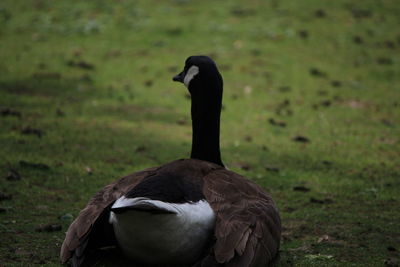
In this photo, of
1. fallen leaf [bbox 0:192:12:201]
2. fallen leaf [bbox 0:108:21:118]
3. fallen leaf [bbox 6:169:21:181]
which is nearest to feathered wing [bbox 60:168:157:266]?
fallen leaf [bbox 0:192:12:201]

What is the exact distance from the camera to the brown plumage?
172 inches

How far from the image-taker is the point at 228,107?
460 inches

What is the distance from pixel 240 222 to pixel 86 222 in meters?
1.20

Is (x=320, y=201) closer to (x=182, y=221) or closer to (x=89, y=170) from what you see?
(x=89, y=170)

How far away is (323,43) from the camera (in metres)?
16.1

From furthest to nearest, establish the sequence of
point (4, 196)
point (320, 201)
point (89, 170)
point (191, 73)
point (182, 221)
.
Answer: point (89, 170), point (320, 201), point (4, 196), point (191, 73), point (182, 221)

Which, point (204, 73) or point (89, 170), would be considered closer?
point (204, 73)

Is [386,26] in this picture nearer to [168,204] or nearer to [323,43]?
[323,43]

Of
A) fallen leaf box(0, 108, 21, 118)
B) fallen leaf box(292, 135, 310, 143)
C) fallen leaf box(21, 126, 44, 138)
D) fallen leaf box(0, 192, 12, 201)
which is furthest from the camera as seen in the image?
fallen leaf box(0, 108, 21, 118)

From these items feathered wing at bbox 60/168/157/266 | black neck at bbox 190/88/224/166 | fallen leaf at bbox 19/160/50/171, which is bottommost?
fallen leaf at bbox 19/160/50/171

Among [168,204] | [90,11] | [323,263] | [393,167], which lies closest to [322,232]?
[323,263]

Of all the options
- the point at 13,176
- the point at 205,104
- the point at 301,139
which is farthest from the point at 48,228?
the point at 301,139

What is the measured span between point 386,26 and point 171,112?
9301 millimetres

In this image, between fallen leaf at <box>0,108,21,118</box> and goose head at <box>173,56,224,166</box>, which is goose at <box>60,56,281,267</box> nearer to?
goose head at <box>173,56,224,166</box>
